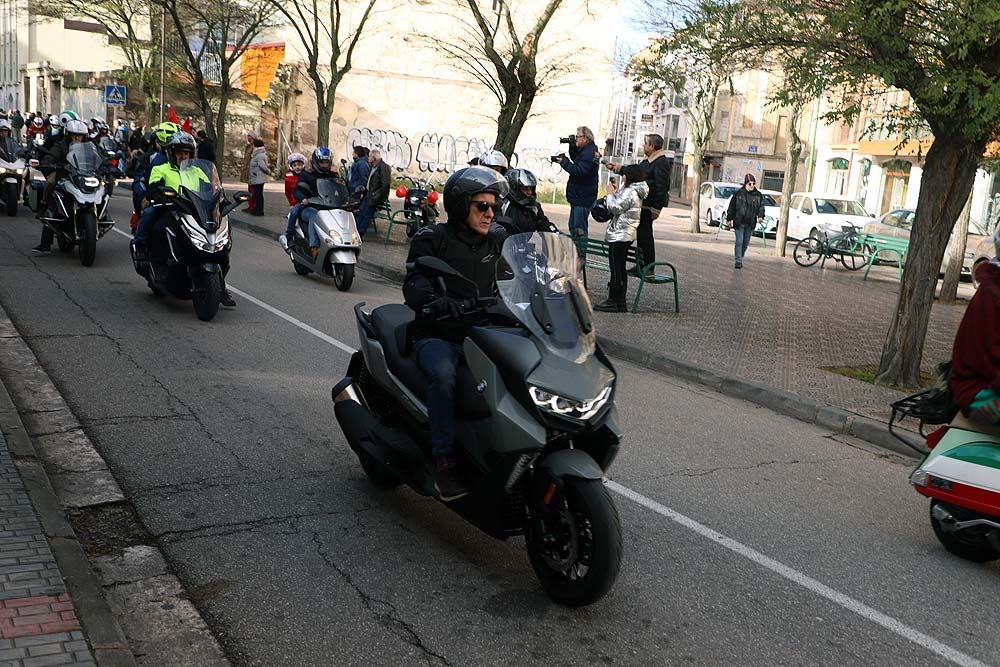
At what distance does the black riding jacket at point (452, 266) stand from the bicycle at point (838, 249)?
759 inches

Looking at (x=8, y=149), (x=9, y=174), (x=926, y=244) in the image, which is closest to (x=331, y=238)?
(x=926, y=244)

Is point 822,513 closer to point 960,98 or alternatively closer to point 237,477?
point 237,477

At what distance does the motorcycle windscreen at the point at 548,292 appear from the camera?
13.5 ft

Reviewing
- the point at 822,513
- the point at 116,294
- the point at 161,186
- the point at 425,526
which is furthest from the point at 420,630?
the point at 116,294

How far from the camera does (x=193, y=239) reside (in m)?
9.50

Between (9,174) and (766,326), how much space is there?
13.3 meters

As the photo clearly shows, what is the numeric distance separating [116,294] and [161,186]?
166cm

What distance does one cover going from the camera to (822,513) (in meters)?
5.63

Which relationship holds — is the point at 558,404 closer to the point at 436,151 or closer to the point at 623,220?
the point at 623,220

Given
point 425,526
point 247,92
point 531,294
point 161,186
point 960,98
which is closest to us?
point 531,294

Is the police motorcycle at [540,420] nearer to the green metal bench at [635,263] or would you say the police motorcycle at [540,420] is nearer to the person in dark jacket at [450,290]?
the person in dark jacket at [450,290]

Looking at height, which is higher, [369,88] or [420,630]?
[369,88]

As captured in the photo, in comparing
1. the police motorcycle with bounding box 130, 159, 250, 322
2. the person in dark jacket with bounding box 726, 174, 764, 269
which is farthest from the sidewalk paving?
the police motorcycle with bounding box 130, 159, 250, 322

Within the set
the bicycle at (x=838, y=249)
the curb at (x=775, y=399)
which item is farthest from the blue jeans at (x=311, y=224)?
the bicycle at (x=838, y=249)
